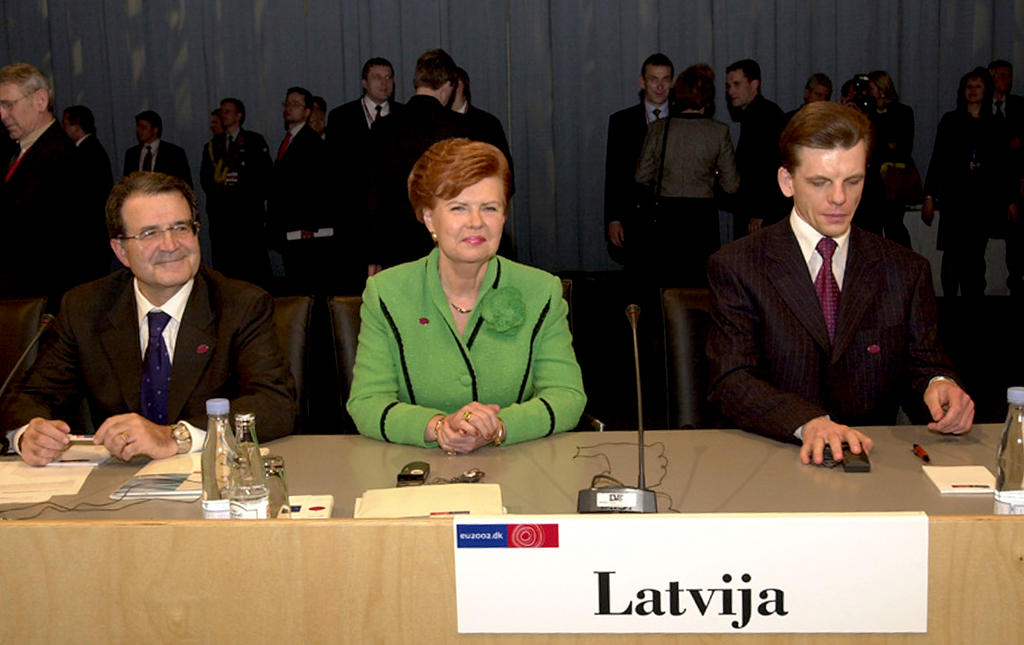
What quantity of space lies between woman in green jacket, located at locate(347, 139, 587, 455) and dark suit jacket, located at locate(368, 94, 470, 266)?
2.01 metres

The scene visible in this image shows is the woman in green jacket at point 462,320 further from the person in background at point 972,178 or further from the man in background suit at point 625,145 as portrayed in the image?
the person in background at point 972,178

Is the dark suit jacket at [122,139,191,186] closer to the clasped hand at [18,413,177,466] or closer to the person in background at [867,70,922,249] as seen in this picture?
the person in background at [867,70,922,249]

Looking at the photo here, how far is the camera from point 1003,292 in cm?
791

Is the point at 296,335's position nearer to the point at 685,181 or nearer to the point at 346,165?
the point at 685,181

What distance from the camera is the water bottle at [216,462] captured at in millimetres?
1840

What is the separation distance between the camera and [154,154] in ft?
27.5

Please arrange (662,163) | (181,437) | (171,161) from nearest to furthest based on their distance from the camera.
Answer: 1. (181,437)
2. (662,163)
3. (171,161)

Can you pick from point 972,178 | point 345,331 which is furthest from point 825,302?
point 972,178

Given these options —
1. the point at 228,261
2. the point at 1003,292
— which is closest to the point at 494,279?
the point at 228,261

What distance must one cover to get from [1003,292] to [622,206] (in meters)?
3.20

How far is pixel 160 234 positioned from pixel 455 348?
74 centimetres

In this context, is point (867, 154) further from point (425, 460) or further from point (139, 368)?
point (139, 368)

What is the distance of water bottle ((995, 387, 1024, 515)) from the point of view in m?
1.78

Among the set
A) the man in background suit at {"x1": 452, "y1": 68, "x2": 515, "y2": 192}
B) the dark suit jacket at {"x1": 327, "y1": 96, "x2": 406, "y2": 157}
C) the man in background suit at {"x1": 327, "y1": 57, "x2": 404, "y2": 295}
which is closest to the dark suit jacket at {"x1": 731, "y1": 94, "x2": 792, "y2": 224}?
the man in background suit at {"x1": 452, "y1": 68, "x2": 515, "y2": 192}
